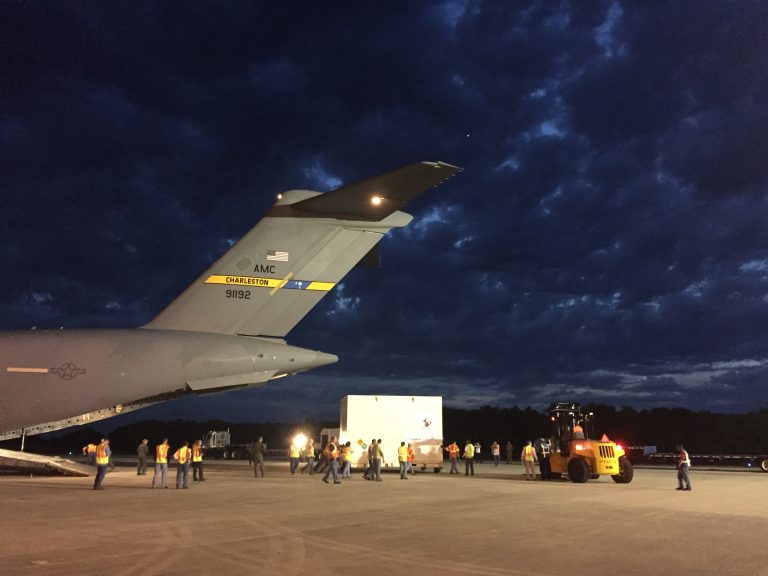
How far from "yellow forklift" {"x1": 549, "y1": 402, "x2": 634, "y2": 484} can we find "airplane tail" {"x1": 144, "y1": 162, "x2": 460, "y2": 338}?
10.4m

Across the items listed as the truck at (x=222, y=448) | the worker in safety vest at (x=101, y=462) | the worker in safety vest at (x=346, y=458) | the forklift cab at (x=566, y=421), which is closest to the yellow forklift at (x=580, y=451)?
the forklift cab at (x=566, y=421)

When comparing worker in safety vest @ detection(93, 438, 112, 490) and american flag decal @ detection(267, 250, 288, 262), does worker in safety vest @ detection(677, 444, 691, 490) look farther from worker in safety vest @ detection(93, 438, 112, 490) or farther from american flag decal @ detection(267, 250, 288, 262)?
worker in safety vest @ detection(93, 438, 112, 490)

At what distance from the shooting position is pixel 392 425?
22.8 metres

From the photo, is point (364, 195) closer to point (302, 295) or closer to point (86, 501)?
point (302, 295)

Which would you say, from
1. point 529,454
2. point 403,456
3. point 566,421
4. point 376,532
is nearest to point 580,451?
point 566,421

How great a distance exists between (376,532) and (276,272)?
17.7 feet

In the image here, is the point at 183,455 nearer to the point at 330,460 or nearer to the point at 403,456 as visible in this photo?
the point at 330,460

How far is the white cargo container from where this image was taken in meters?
22.5

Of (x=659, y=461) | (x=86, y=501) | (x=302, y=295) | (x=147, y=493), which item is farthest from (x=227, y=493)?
(x=659, y=461)

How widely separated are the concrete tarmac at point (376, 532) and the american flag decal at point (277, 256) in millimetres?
4608

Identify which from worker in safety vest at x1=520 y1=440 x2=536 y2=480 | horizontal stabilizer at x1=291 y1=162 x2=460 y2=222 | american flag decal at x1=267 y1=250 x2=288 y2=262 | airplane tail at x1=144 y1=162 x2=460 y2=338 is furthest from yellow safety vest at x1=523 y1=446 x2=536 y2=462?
american flag decal at x1=267 y1=250 x2=288 y2=262

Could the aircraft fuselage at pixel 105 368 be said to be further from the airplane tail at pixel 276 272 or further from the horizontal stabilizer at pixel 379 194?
the horizontal stabilizer at pixel 379 194

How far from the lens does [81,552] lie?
6.91 meters

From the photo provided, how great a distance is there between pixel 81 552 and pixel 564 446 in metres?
15.1
